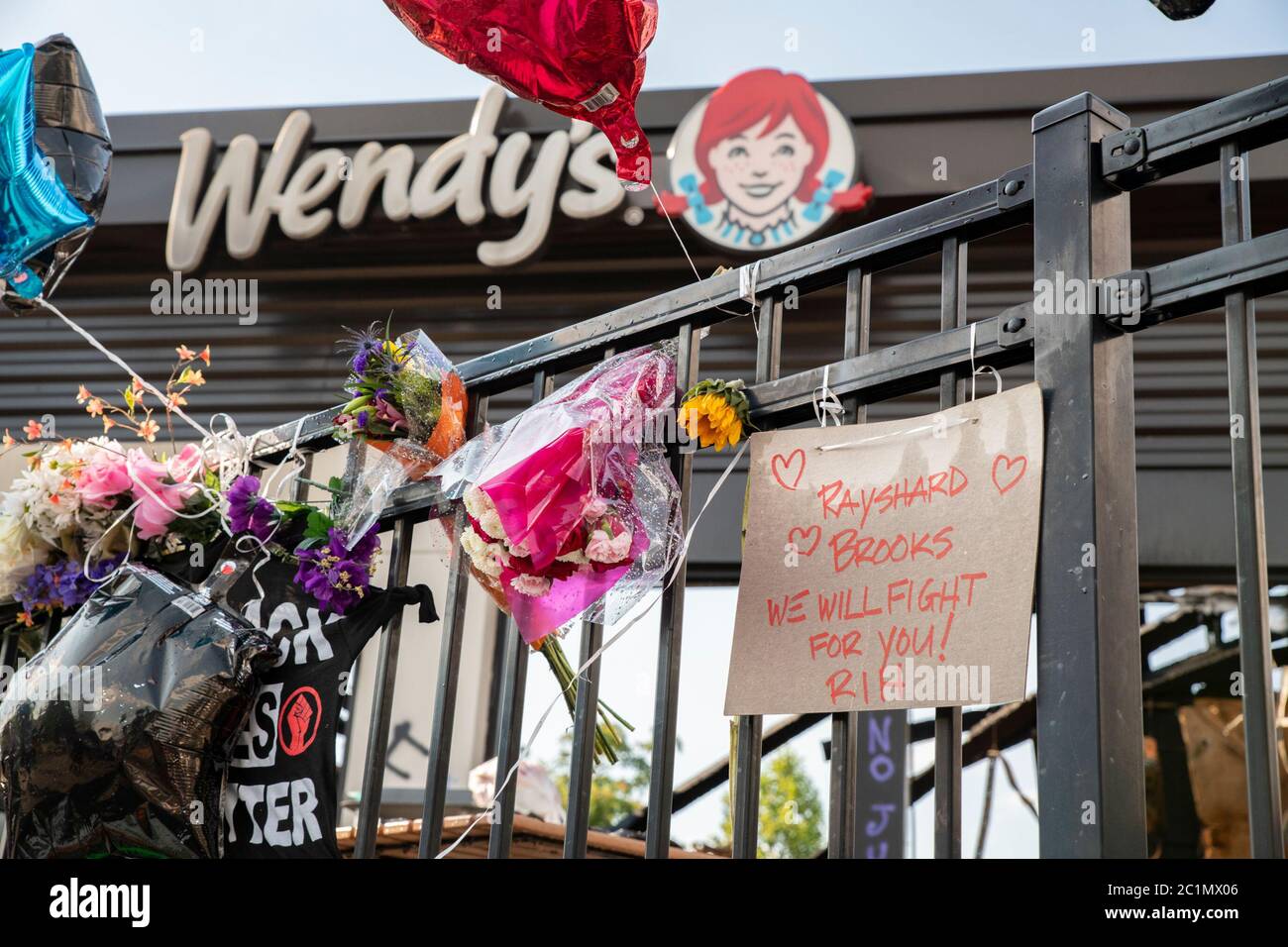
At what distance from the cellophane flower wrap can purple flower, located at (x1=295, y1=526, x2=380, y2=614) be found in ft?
1.25

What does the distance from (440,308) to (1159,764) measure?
151 inches

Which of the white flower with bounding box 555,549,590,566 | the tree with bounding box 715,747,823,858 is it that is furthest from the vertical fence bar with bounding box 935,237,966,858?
the tree with bounding box 715,747,823,858

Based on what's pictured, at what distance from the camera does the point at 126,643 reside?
1.96 meters

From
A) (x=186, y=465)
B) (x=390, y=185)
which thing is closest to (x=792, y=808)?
(x=390, y=185)

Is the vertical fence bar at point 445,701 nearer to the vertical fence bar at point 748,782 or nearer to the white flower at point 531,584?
the white flower at point 531,584

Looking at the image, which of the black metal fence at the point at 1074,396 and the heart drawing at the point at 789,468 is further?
the heart drawing at the point at 789,468

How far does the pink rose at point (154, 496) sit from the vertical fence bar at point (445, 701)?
597 mm

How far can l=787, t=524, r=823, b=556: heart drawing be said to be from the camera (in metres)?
1.56

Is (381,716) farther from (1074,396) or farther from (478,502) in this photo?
(1074,396)

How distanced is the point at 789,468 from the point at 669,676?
1.00 ft

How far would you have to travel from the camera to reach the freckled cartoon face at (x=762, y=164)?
5.05 meters

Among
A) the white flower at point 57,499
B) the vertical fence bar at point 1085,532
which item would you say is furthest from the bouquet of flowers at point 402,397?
the vertical fence bar at point 1085,532
